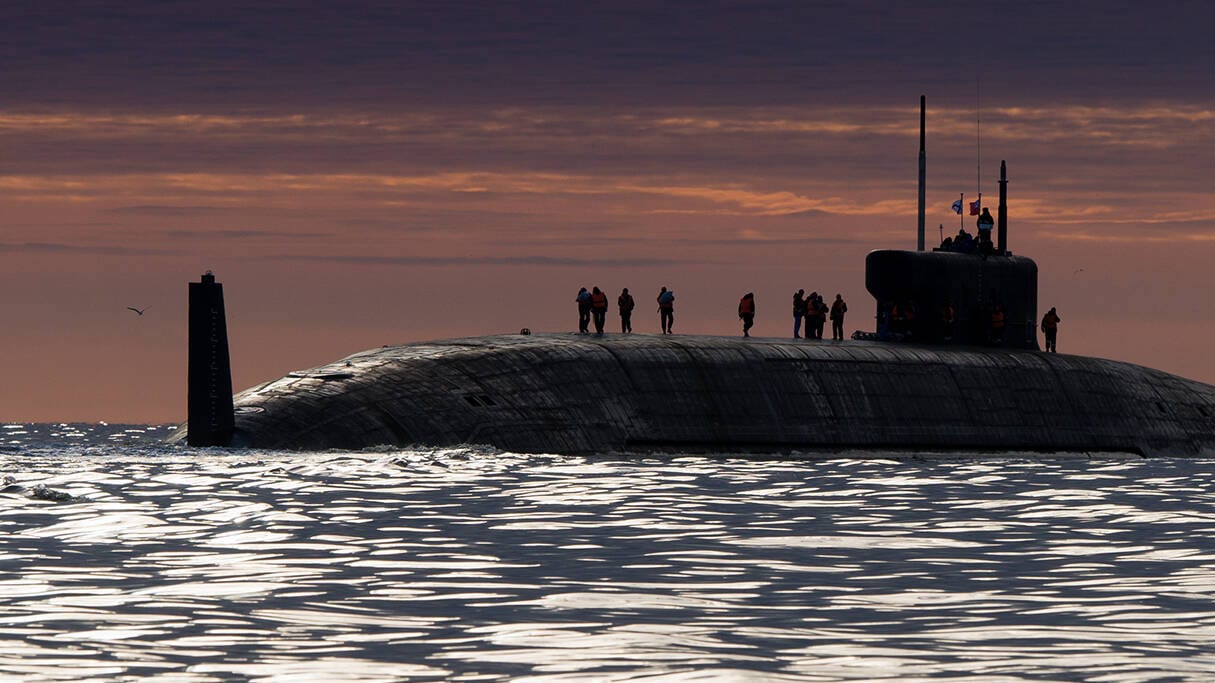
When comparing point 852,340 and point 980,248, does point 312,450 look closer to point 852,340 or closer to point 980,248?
point 852,340

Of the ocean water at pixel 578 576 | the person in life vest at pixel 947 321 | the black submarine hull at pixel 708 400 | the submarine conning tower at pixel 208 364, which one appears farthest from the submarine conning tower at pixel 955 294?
the submarine conning tower at pixel 208 364

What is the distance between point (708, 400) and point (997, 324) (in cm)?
1155

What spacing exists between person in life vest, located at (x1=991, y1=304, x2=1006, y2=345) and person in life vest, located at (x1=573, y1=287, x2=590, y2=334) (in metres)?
11.1

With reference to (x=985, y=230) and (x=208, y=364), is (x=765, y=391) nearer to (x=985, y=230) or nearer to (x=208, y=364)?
(x=985, y=230)

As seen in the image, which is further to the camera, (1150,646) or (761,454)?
(761,454)

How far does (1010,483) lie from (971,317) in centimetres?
1437

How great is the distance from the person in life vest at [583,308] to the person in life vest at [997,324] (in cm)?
1108

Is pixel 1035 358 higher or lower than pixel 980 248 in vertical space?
lower

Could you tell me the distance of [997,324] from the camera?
44656 millimetres

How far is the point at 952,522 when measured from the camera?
76.2ft

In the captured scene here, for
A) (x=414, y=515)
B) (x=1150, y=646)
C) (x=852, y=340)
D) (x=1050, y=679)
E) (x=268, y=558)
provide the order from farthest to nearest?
(x=852, y=340)
(x=414, y=515)
(x=268, y=558)
(x=1150, y=646)
(x=1050, y=679)

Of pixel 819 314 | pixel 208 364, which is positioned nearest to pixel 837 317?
pixel 819 314

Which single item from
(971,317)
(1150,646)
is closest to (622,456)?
(971,317)

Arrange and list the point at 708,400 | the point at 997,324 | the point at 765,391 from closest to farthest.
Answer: the point at 708,400 < the point at 765,391 < the point at 997,324
